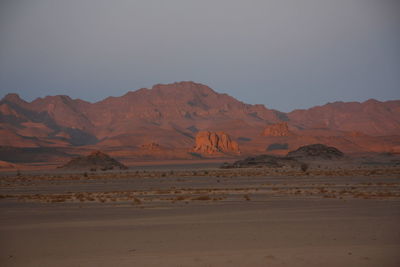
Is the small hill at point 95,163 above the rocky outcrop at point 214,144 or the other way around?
the other way around

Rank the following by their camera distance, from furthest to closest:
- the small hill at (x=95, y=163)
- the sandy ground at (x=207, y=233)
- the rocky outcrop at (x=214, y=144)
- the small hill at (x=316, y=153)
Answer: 1. the rocky outcrop at (x=214, y=144)
2. the small hill at (x=316, y=153)
3. the small hill at (x=95, y=163)
4. the sandy ground at (x=207, y=233)

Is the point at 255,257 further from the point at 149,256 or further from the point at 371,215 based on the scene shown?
the point at 371,215

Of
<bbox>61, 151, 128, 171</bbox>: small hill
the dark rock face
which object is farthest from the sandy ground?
<bbox>61, 151, 128, 171</bbox>: small hill

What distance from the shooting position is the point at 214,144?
183875 mm

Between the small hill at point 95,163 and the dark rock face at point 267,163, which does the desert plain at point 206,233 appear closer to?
the dark rock face at point 267,163

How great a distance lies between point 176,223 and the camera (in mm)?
19656

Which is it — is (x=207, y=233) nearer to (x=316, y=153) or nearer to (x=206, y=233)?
(x=206, y=233)

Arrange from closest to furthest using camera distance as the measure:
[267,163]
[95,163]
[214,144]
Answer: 1. [267,163]
2. [95,163]
3. [214,144]

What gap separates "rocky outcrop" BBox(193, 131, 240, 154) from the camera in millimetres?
182500

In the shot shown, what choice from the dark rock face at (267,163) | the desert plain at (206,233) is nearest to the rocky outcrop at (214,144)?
the dark rock face at (267,163)

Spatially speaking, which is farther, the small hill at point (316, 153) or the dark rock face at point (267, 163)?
the small hill at point (316, 153)

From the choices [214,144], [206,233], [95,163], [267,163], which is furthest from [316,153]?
[206,233]

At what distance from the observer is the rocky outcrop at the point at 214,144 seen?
182 meters

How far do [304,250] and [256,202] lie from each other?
14.1 meters
